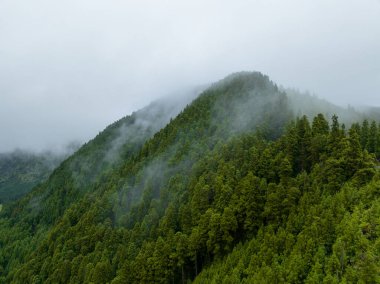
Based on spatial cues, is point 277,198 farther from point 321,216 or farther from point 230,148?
point 230,148

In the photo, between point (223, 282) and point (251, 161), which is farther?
point (251, 161)

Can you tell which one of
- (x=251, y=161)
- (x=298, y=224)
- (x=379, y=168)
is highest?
(x=251, y=161)

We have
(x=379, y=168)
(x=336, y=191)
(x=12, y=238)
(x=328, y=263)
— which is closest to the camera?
(x=328, y=263)

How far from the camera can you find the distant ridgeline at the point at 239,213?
2291 inches

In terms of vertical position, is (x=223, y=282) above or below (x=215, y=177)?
below

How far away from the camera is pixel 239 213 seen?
3159 inches

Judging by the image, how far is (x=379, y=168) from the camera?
80188mm

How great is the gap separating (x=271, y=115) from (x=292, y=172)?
148 feet

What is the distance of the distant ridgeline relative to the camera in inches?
2291

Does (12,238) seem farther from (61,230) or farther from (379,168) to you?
(379,168)

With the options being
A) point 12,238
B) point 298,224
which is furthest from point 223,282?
point 12,238

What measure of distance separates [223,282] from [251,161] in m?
36.9

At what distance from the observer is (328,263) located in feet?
172

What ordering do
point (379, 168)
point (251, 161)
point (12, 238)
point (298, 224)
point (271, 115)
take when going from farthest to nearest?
point (12, 238), point (271, 115), point (251, 161), point (379, 168), point (298, 224)
